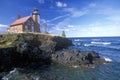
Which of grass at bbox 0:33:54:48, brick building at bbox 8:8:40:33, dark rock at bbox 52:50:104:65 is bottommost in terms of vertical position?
dark rock at bbox 52:50:104:65

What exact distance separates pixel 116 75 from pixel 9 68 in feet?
53.2

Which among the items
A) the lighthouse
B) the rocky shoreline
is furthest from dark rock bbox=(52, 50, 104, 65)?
the lighthouse

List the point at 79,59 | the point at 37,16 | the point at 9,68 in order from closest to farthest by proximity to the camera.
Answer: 1. the point at 9,68
2. the point at 79,59
3. the point at 37,16

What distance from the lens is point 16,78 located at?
19.9 meters

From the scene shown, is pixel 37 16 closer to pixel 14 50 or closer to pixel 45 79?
pixel 14 50

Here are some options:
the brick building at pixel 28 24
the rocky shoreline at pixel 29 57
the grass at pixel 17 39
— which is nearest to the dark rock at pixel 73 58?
the rocky shoreline at pixel 29 57

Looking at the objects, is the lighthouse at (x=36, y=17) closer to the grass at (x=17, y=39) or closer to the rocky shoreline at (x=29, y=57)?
the grass at (x=17, y=39)

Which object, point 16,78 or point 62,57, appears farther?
point 62,57

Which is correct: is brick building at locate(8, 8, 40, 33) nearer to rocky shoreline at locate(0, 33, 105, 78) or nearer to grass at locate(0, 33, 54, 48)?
grass at locate(0, 33, 54, 48)

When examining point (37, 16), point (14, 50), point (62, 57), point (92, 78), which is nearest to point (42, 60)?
point (62, 57)

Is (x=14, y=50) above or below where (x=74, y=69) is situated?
above

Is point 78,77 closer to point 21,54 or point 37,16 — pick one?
point 21,54

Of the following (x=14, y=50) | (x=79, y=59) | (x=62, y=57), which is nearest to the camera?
(x=14, y=50)

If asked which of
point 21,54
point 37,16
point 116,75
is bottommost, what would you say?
point 116,75
